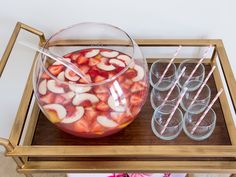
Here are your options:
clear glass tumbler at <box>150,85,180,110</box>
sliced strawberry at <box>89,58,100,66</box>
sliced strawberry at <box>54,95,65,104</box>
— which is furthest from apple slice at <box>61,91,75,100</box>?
clear glass tumbler at <box>150,85,180,110</box>

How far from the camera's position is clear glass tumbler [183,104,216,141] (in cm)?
67

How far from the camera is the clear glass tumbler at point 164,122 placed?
2.20 ft

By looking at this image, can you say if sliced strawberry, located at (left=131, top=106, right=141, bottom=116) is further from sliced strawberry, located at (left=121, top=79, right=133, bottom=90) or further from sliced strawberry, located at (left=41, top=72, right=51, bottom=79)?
sliced strawberry, located at (left=41, top=72, right=51, bottom=79)

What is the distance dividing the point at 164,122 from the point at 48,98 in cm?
27

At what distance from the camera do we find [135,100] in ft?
2.12

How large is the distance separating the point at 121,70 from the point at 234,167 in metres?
0.31

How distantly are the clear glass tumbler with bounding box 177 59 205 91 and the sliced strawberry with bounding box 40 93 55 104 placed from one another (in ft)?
1.05

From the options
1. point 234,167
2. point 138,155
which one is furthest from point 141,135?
point 234,167

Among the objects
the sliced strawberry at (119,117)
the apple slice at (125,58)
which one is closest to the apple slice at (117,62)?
the apple slice at (125,58)

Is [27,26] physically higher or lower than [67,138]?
higher

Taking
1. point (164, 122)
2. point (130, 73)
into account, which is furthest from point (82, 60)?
point (164, 122)

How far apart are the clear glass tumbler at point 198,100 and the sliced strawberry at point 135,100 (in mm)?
125

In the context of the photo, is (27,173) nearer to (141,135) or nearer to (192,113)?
(141,135)

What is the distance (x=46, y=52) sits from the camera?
681mm
